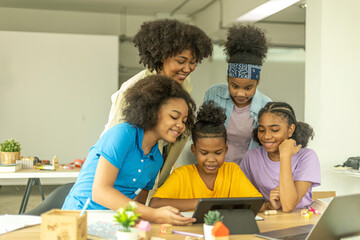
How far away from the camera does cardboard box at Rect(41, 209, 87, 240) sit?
4.45 ft

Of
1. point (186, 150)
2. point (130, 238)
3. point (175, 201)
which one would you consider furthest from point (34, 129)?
point (130, 238)

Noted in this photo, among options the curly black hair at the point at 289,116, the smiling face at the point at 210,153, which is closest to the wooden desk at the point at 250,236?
the smiling face at the point at 210,153

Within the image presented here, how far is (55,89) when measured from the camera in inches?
325

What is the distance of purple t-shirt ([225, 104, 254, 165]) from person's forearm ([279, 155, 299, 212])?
0.57m

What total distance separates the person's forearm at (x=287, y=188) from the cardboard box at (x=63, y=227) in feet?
3.51

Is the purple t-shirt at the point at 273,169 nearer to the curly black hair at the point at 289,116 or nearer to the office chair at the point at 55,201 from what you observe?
the curly black hair at the point at 289,116

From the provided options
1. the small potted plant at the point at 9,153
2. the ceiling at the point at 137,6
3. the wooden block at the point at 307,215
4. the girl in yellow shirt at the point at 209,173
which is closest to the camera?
the wooden block at the point at 307,215

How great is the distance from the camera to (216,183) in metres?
2.25

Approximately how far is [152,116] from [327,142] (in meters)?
2.94

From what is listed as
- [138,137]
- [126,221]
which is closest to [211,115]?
[138,137]

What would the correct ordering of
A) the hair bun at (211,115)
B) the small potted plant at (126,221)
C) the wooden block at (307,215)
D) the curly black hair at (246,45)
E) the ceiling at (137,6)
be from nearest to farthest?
the small potted plant at (126,221)
the wooden block at (307,215)
the hair bun at (211,115)
the curly black hair at (246,45)
the ceiling at (137,6)

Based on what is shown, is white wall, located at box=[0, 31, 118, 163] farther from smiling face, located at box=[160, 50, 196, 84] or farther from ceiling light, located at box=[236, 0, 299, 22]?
smiling face, located at box=[160, 50, 196, 84]

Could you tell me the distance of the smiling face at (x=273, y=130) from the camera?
7.63 ft

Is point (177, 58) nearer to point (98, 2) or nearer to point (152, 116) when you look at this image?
point (152, 116)
